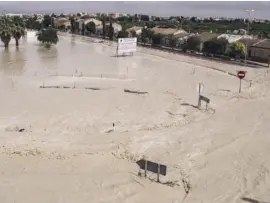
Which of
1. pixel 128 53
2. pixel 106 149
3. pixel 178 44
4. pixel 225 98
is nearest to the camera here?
pixel 106 149

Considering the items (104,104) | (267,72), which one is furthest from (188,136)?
(267,72)

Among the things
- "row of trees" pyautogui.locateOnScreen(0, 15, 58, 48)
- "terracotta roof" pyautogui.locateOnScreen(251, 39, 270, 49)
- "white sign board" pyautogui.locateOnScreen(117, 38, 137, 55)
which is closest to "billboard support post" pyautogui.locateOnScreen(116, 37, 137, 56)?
"white sign board" pyautogui.locateOnScreen(117, 38, 137, 55)

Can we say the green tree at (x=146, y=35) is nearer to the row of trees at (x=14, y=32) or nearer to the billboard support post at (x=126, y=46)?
the row of trees at (x=14, y=32)

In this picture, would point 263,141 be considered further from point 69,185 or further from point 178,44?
point 178,44

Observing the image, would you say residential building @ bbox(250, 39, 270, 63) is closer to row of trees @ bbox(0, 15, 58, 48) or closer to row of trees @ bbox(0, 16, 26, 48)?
row of trees @ bbox(0, 15, 58, 48)

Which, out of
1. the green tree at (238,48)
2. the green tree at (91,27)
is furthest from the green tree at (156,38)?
the green tree at (91,27)
